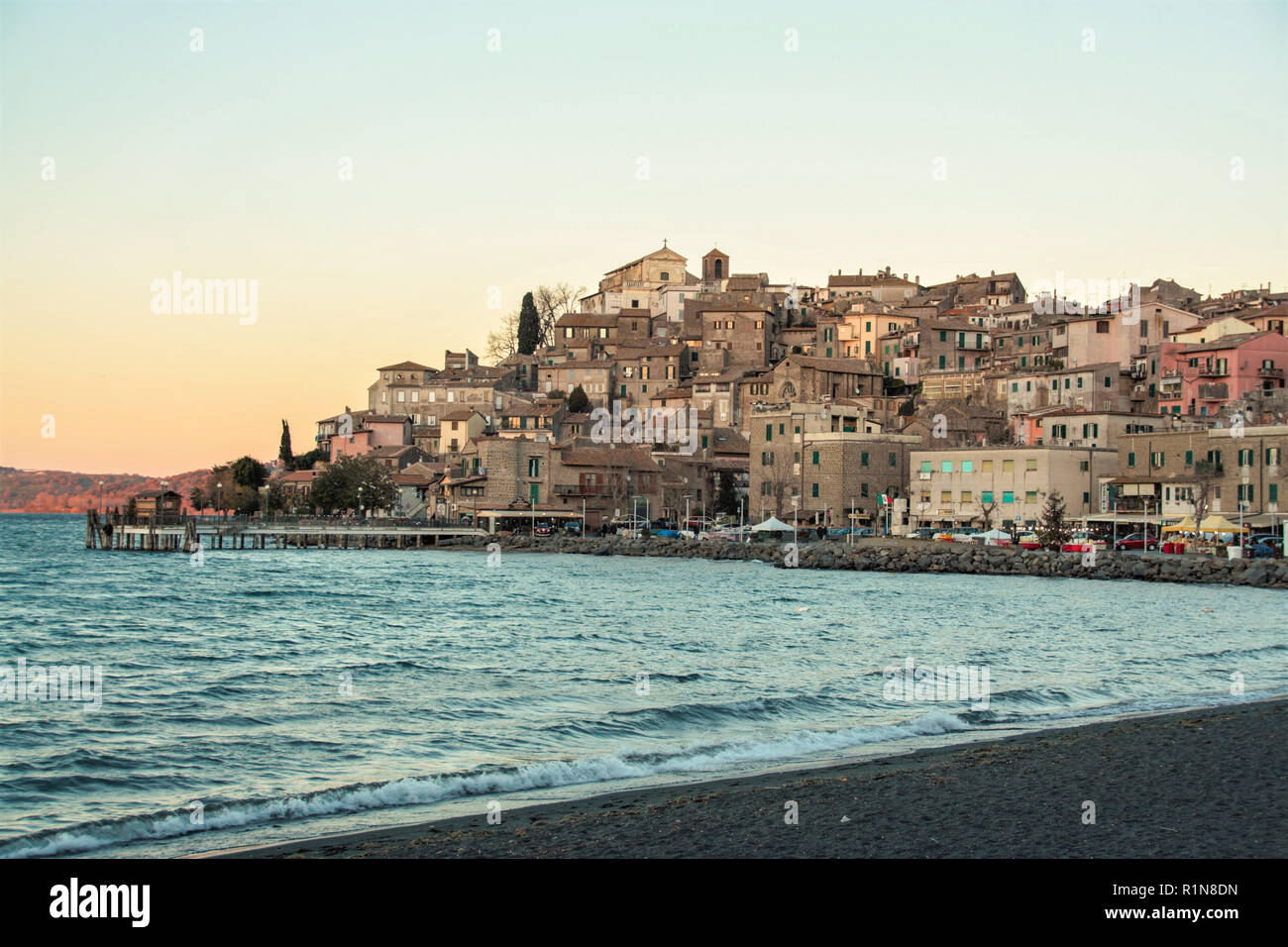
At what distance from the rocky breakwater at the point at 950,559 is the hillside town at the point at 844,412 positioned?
5781 mm

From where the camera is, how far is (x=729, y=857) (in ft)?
31.7

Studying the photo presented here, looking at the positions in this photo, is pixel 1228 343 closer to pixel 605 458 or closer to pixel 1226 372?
pixel 1226 372

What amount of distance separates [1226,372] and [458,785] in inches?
2771

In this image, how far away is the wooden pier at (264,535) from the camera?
84.1m

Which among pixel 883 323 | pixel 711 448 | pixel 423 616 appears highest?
pixel 883 323

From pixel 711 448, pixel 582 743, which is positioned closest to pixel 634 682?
pixel 582 743

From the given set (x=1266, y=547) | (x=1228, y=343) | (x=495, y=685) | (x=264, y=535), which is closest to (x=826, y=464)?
(x=1228, y=343)

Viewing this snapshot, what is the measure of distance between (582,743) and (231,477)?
11376 centimetres

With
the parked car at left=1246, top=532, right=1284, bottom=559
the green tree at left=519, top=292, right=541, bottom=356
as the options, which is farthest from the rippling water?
the green tree at left=519, top=292, right=541, bottom=356

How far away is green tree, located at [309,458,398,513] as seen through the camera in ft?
311

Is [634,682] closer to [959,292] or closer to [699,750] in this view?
[699,750]

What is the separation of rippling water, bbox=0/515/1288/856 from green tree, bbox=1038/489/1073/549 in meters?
12.6

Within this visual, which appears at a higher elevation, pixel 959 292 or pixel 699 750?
pixel 959 292

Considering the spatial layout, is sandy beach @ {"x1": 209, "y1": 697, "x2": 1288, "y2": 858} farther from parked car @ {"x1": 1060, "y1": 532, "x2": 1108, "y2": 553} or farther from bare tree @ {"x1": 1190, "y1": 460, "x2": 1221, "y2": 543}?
bare tree @ {"x1": 1190, "y1": 460, "x2": 1221, "y2": 543}
